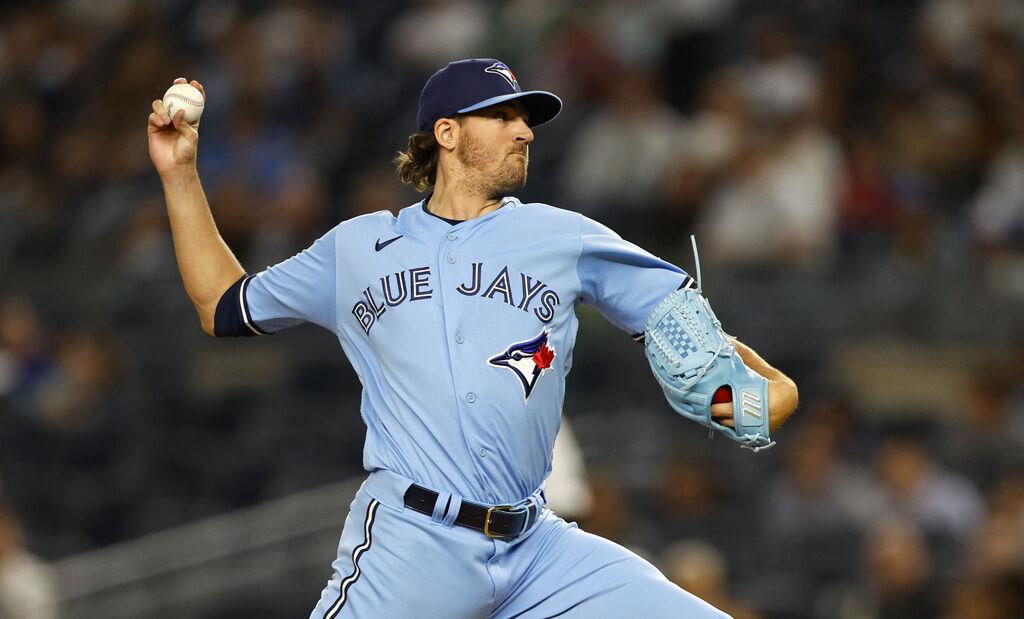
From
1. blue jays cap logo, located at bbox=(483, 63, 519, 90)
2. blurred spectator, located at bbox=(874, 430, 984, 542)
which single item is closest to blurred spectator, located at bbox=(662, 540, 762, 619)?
blurred spectator, located at bbox=(874, 430, 984, 542)

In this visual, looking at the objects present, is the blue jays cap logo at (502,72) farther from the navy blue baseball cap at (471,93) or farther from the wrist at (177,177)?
the wrist at (177,177)

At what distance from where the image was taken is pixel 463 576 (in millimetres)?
3451

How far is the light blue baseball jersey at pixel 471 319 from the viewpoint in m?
3.47

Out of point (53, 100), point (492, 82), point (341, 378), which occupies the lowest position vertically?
point (341, 378)

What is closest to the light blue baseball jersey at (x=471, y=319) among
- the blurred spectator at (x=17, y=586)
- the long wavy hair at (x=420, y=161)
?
the long wavy hair at (x=420, y=161)

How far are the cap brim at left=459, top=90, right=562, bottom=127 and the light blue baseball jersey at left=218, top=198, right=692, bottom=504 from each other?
0.79ft

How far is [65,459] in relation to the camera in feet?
30.9

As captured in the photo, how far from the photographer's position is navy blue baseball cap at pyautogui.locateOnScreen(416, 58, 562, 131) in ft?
11.9

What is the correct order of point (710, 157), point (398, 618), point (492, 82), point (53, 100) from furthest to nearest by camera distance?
point (53, 100) < point (710, 157) < point (492, 82) < point (398, 618)

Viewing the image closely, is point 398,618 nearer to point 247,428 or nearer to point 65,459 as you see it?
point 247,428

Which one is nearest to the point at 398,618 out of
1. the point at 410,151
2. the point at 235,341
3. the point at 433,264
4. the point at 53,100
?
the point at 433,264

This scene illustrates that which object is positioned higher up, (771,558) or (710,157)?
(710,157)

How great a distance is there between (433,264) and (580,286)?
34cm

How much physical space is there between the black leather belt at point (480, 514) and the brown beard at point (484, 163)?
0.73 metres
